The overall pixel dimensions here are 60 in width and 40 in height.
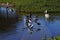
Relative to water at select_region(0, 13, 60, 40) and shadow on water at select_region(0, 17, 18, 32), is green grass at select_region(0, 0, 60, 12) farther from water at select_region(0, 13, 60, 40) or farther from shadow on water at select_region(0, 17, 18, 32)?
water at select_region(0, 13, 60, 40)

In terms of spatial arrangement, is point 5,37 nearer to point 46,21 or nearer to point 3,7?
point 46,21

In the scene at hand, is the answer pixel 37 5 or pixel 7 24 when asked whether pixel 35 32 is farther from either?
pixel 37 5

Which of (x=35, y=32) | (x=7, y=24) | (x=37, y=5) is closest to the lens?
(x=35, y=32)

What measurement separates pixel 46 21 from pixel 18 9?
787cm

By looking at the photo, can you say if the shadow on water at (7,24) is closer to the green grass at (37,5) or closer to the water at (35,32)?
the water at (35,32)

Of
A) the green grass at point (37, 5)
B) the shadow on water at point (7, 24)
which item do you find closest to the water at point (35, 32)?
the shadow on water at point (7, 24)

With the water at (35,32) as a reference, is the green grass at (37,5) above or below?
above

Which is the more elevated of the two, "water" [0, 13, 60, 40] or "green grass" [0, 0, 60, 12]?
"green grass" [0, 0, 60, 12]

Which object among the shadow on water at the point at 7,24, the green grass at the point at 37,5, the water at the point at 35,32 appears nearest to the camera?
the water at the point at 35,32

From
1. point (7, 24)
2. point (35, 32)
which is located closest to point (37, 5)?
point (7, 24)

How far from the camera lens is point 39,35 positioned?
62.2 ft

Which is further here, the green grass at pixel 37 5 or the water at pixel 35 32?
the green grass at pixel 37 5

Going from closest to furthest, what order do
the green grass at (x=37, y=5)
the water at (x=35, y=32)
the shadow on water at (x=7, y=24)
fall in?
the water at (x=35, y=32) < the shadow on water at (x=7, y=24) < the green grass at (x=37, y=5)

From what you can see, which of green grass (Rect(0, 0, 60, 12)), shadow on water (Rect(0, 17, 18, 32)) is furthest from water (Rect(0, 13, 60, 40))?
green grass (Rect(0, 0, 60, 12))
